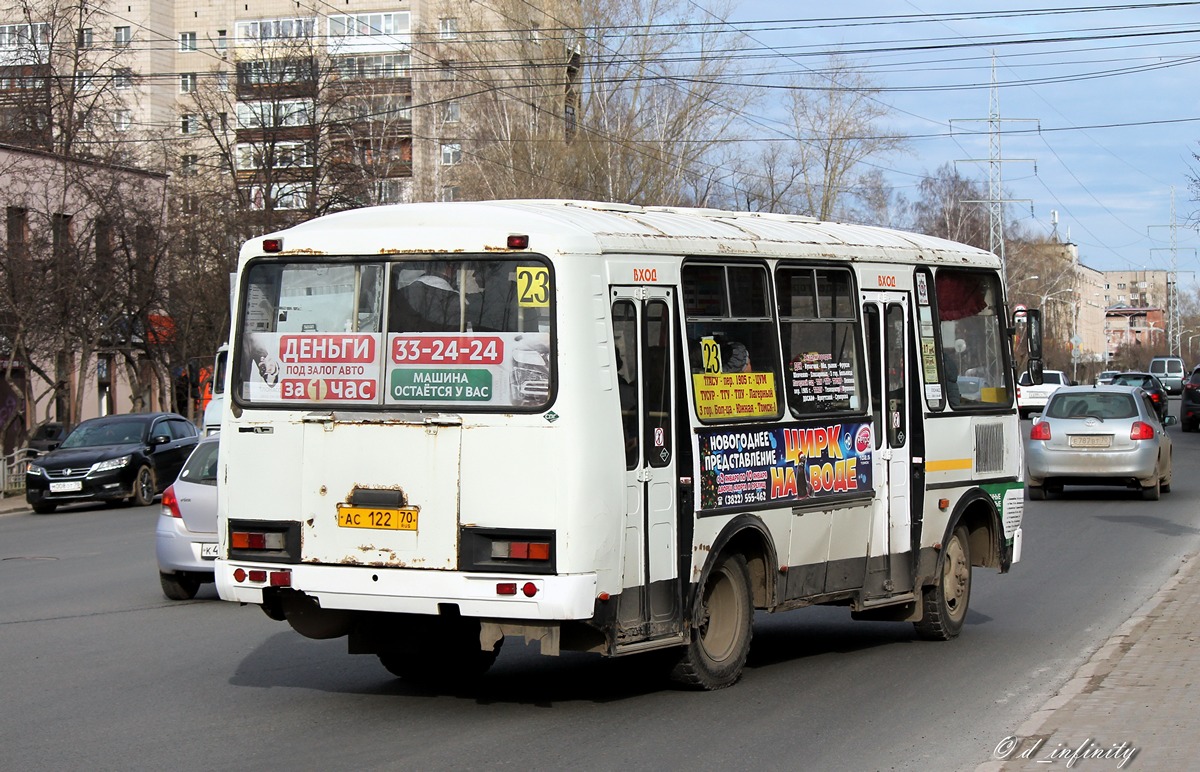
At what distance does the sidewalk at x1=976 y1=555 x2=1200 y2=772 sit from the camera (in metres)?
7.15

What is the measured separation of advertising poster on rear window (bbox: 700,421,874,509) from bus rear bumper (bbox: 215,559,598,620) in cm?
137

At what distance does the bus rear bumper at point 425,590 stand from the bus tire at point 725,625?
1.42 meters

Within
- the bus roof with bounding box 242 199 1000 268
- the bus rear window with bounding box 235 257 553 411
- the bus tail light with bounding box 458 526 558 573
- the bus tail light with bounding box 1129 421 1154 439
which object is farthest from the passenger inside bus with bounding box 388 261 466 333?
the bus tail light with bounding box 1129 421 1154 439

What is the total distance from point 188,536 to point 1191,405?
134 feet

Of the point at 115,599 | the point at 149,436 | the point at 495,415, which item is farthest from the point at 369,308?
the point at 149,436

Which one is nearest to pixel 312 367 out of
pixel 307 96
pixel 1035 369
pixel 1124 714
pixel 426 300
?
pixel 426 300

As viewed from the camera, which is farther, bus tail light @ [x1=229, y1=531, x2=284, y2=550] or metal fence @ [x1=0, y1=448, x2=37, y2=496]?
metal fence @ [x1=0, y1=448, x2=37, y2=496]

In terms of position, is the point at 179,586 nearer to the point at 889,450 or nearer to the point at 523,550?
the point at 889,450

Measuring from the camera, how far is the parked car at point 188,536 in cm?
1399

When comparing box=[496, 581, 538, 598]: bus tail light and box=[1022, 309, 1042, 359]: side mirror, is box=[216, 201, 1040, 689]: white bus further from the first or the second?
box=[1022, 309, 1042, 359]: side mirror

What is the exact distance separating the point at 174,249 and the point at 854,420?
33.4 m

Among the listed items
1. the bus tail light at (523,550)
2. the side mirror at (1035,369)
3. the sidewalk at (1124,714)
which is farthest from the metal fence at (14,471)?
the bus tail light at (523,550)

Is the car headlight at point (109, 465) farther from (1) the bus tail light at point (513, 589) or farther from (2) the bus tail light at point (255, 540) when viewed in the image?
(1) the bus tail light at point (513, 589)

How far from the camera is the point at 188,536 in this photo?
46.1 feet
